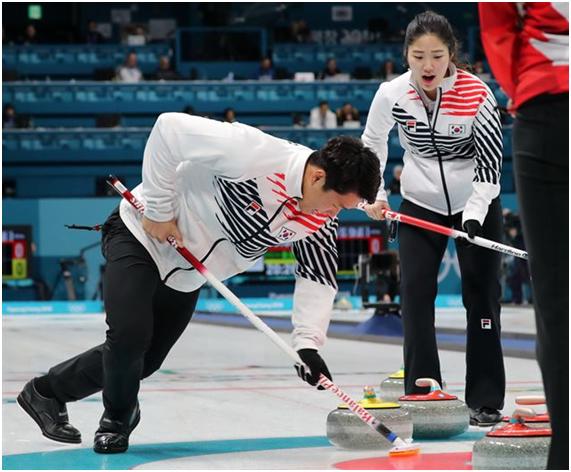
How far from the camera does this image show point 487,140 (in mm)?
4527

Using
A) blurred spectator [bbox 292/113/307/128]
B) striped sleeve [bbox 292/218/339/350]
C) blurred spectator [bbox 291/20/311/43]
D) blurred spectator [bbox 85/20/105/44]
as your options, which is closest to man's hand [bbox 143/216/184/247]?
striped sleeve [bbox 292/218/339/350]

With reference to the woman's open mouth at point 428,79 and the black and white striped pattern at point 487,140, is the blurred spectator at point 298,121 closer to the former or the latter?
the black and white striped pattern at point 487,140

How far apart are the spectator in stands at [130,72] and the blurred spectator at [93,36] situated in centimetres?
159

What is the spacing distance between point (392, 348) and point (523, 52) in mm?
7252

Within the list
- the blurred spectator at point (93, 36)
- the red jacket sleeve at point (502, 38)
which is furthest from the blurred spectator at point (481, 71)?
the red jacket sleeve at point (502, 38)

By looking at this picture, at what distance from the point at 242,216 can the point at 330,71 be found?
18.4 meters

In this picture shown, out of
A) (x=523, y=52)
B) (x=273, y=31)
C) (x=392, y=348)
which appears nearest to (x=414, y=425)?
(x=523, y=52)

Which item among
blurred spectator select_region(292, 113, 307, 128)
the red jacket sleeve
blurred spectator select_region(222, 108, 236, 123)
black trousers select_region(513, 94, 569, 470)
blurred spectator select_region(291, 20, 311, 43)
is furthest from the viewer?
blurred spectator select_region(291, 20, 311, 43)

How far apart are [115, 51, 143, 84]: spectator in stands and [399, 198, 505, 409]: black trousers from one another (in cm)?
1716

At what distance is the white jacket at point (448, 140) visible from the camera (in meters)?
4.51

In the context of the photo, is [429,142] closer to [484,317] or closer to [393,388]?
[484,317]

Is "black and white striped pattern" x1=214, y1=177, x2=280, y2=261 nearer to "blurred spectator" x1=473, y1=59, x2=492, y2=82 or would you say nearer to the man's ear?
the man's ear

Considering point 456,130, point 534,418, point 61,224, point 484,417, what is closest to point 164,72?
point 61,224

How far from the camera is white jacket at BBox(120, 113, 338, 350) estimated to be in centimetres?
370
